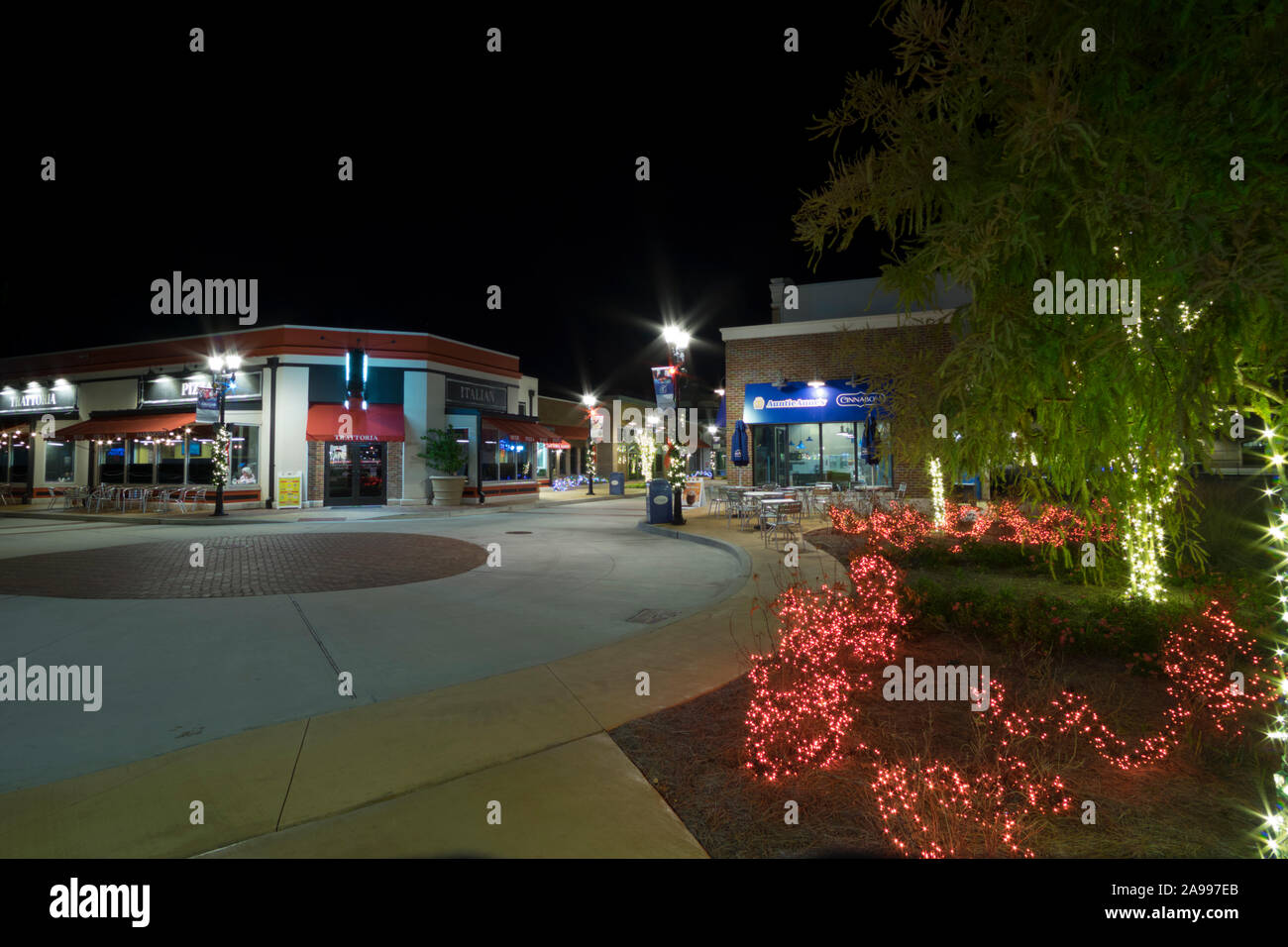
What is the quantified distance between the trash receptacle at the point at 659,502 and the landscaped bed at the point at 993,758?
1231cm

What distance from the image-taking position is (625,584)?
9836 mm

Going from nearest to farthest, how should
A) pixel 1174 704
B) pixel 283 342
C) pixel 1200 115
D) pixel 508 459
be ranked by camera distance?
pixel 1200 115 < pixel 1174 704 < pixel 283 342 < pixel 508 459

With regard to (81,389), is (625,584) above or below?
below

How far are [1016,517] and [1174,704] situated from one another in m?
9.47

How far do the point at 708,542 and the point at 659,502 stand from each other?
12.3ft

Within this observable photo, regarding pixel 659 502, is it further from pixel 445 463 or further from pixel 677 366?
pixel 445 463

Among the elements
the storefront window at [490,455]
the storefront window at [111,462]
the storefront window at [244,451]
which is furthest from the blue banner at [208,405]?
the storefront window at [490,455]

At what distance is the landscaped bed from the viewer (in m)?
2.91

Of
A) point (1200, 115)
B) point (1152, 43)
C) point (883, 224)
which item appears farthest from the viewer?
point (883, 224)

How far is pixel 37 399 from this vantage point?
3102 centimetres

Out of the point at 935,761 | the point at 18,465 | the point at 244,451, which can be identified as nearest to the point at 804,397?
the point at 935,761

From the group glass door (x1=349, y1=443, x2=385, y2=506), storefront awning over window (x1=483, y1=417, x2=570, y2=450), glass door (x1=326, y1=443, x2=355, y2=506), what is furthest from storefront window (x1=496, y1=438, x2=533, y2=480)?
glass door (x1=326, y1=443, x2=355, y2=506)

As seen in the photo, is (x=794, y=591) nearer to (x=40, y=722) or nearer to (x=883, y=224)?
(x=883, y=224)
